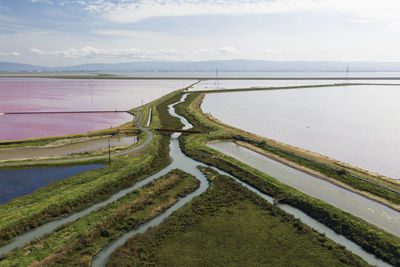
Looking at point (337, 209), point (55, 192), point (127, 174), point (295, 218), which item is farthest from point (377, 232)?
point (55, 192)

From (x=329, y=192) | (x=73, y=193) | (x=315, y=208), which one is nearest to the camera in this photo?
(x=315, y=208)

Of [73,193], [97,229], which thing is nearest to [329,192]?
[97,229]

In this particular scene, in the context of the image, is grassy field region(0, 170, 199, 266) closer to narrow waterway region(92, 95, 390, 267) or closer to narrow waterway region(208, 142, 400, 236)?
narrow waterway region(92, 95, 390, 267)

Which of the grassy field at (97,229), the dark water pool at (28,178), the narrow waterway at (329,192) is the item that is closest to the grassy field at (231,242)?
the grassy field at (97,229)

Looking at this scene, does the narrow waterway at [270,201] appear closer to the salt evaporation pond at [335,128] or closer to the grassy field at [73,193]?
the grassy field at [73,193]

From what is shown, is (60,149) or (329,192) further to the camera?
(60,149)

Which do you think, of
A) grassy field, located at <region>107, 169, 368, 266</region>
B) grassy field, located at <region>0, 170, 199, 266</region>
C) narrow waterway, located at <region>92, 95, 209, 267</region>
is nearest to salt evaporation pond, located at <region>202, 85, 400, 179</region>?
grassy field, located at <region>107, 169, 368, 266</region>

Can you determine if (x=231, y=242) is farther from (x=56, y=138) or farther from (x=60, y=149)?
(x=56, y=138)

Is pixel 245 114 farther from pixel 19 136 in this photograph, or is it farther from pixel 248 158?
pixel 19 136
